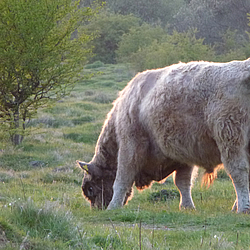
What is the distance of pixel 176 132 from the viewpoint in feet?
22.9

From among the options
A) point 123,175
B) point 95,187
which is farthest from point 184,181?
point 95,187

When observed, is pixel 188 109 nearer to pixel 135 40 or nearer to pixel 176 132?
pixel 176 132

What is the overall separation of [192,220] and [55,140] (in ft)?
33.5

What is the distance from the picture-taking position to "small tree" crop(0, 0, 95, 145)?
12625mm

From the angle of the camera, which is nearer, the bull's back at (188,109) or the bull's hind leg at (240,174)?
the bull's hind leg at (240,174)

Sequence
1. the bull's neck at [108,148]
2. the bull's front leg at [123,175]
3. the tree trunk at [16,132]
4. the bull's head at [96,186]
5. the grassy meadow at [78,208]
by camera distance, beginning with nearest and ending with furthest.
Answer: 1. the grassy meadow at [78,208]
2. the bull's front leg at [123,175]
3. the bull's head at [96,186]
4. the bull's neck at [108,148]
5. the tree trunk at [16,132]

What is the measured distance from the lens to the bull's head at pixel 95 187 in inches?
329

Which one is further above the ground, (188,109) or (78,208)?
(188,109)

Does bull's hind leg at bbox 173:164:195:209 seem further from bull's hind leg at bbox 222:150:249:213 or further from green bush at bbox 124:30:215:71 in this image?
green bush at bbox 124:30:215:71

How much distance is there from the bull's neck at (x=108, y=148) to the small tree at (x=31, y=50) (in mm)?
4884

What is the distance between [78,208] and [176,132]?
7.10 ft

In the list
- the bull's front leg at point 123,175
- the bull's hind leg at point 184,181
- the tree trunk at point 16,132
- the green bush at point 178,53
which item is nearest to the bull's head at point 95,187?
the bull's front leg at point 123,175

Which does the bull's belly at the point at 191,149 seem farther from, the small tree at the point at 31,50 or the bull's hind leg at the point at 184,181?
the small tree at the point at 31,50

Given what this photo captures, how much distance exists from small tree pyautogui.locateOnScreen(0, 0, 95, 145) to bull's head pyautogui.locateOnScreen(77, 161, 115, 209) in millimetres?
4995
